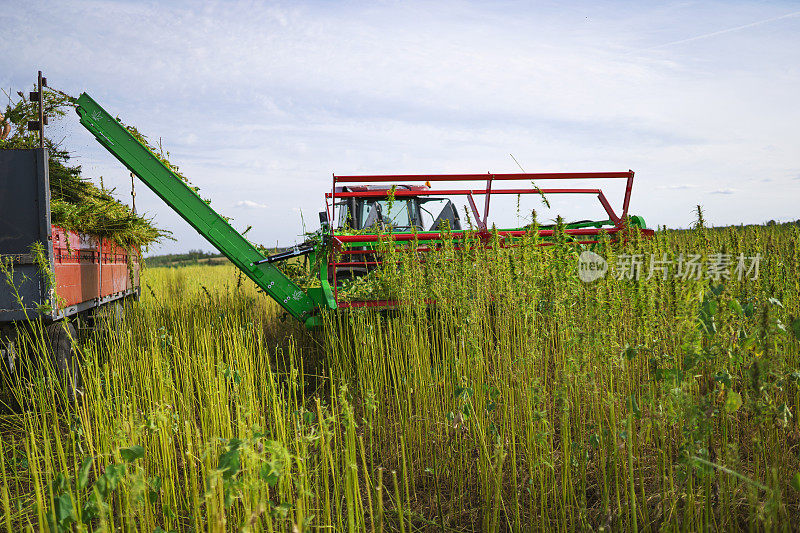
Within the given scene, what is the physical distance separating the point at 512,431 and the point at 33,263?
353cm

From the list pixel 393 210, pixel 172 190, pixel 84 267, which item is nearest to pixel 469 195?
pixel 393 210

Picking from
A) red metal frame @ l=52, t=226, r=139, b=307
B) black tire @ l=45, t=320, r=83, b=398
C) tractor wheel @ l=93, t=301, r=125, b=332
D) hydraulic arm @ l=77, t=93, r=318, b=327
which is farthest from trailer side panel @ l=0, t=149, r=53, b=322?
tractor wheel @ l=93, t=301, r=125, b=332

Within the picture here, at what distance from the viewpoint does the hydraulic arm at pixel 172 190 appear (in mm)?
4754

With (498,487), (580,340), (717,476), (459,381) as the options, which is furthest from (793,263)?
(498,487)

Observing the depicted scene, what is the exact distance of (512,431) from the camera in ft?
8.19

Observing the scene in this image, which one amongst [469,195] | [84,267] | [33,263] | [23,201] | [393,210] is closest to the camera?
[33,263]

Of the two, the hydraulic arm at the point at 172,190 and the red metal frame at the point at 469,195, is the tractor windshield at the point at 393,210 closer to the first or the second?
the red metal frame at the point at 469,195

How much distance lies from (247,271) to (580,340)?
3333 millimetres

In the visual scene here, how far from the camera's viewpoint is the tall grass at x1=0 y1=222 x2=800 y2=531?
191 cm

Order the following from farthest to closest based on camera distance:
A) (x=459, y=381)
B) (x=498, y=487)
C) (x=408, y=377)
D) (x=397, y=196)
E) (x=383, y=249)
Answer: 1. (x=397, y=196)
2. (x=383, y=249)
3. (x=408, y=377)
4. (x=459, y=381)
5. (x=498, y=487)

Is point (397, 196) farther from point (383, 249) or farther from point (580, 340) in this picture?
point (580, 340)

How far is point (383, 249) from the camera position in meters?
3.69

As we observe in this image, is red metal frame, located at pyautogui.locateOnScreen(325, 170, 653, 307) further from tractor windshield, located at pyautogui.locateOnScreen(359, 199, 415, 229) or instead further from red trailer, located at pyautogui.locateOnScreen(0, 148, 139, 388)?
red trailer, located at pyautogui.locateOnScreen(0, 148, 139, 388)

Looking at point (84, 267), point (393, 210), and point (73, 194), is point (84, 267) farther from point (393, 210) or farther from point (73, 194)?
point (393, 210)
